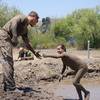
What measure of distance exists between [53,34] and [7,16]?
8720 millimetres

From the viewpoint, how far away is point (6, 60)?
11.0 metres

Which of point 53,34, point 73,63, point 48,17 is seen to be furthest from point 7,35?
point 48,17

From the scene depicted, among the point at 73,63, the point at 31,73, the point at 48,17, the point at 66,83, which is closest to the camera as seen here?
the point at 73,63

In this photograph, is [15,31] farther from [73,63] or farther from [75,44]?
[75,44]

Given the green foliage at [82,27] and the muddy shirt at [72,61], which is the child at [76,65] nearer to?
the muddy shirt at [72,61]

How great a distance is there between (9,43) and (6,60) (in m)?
0.42

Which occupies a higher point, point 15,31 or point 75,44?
point 15,31

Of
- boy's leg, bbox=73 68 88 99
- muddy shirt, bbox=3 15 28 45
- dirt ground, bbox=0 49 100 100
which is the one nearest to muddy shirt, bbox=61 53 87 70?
boy's leg, bbox=73 68 88 99

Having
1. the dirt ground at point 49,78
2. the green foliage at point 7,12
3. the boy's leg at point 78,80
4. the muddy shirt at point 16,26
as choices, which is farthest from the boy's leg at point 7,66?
the green foliage at point 7,12

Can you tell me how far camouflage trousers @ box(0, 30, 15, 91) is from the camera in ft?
36.0

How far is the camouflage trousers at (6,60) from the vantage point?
36.0ft

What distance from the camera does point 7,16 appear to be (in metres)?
40.9

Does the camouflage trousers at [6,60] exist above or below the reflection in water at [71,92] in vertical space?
above

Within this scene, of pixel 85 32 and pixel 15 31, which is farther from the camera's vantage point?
pixel 85 32
